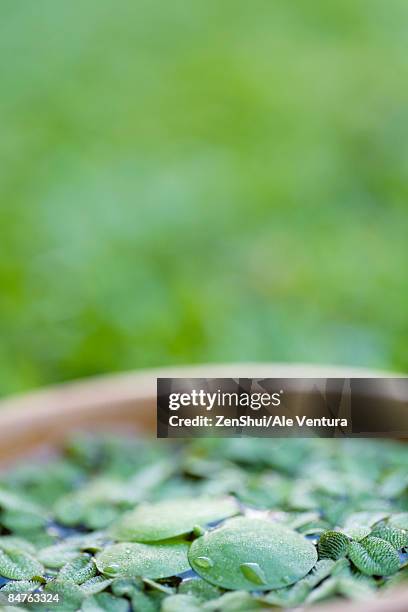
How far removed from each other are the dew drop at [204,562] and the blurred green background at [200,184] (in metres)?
0.69

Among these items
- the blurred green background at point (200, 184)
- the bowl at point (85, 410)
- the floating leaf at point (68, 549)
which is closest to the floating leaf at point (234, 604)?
the floating leaf at point (68, 549)

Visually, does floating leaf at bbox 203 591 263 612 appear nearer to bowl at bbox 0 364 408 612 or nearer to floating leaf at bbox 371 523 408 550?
floating leaf at bbox 371 523 408 550

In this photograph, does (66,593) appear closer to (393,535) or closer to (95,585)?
(95,585)

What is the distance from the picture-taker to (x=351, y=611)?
409 mm

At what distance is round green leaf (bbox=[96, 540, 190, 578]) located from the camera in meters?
0.53

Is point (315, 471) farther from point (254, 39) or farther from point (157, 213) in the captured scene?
point (254, 39)

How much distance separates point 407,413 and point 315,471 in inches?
3.5

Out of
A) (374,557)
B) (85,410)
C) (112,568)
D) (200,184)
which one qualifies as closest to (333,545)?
(374,557)

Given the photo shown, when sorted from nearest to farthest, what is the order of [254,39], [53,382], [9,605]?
[9,605] < [53,382] < [254,39]

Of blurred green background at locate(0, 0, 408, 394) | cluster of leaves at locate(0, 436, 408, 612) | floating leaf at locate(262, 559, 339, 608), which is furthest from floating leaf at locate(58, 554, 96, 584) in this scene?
blurred green background at locate(0, 0, 408, 394)

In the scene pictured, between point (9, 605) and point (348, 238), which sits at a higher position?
point (348, 238)

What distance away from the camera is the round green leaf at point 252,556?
503mm

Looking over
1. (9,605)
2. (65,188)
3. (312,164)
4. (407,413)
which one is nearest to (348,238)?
(312,164)

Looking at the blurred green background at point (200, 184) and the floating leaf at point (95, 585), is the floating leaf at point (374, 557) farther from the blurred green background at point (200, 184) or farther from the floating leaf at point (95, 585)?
the blurred green background at point (200, 184)
